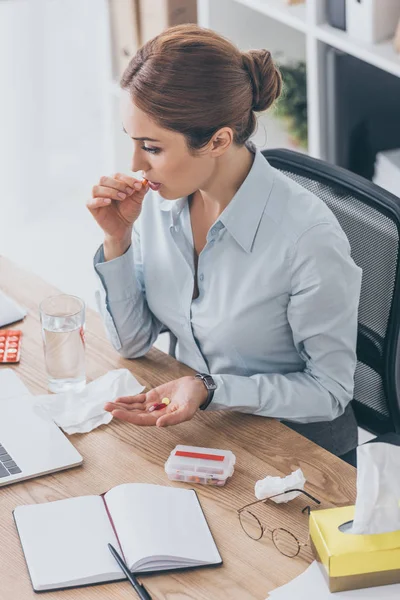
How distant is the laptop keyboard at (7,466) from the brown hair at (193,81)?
1.80ft

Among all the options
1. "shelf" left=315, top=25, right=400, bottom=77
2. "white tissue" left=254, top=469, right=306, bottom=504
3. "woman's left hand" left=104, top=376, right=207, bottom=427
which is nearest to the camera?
"white tissue" left=254, top=469, right=306, bottom=504

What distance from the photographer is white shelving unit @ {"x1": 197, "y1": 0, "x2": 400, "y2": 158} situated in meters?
2.19

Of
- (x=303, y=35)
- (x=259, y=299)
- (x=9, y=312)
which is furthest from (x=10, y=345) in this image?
(x=303, y=35)

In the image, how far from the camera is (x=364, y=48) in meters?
2.18

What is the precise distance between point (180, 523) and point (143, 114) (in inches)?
24.6

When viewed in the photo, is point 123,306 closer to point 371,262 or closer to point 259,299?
point 259,299

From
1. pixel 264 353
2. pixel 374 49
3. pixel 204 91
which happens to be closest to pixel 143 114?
pixel 204 91

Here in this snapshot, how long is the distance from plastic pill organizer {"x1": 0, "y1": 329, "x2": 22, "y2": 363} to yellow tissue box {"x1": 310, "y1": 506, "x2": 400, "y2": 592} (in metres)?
0.67

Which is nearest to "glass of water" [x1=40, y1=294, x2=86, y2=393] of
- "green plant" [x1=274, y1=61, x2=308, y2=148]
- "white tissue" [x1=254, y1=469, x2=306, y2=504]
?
"white tissue" [x1=254, y1=469, x2=306, y2=504]

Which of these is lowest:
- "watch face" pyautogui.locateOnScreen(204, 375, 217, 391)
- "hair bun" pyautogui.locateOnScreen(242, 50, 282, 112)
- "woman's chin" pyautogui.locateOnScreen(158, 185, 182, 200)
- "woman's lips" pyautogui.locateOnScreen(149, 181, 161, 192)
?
"watch face" pyautogui.locateOnScreen(204, 375, 217, 391)

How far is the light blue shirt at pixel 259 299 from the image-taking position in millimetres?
1523

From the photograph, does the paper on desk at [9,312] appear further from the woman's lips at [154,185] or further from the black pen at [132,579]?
the black pen at [132,579]

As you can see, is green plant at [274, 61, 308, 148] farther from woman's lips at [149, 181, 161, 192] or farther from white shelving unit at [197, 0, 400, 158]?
woman's lips at [149, 181, 161, 192]

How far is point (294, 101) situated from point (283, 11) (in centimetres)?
Result: 28
